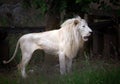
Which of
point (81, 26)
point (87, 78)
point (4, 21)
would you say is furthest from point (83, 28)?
point (4, 21)

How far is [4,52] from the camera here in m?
10.3

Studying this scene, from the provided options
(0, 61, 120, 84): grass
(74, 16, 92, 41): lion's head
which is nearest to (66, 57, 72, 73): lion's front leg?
(74, 16, 92, 41): lion's head

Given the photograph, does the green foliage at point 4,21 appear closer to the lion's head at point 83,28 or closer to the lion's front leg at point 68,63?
the lion's front leg at point 68,63

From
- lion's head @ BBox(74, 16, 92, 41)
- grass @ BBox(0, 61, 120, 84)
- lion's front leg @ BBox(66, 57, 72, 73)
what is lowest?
lion's front leg @ BBox(66, 57, 72, 73)

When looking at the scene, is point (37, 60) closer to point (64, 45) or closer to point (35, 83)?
point (64, 45)

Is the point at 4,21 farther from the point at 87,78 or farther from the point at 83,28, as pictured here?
the point at 87,78

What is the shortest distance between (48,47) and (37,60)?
6.22 ft

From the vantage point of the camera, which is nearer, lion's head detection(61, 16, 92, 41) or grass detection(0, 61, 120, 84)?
grass detection(0, 61, 120, 84)

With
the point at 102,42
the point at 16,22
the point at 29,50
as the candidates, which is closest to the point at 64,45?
the point at 29,50

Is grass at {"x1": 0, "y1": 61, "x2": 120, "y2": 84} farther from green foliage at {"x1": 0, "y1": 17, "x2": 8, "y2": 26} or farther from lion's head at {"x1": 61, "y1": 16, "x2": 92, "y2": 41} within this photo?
green foliage at {"x1": 0, "y1": 17, "x2": 8, "y2": 26}

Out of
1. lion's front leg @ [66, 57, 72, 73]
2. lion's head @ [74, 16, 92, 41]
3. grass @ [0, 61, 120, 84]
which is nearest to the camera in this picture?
grass @ [0, 61, 120, 84]

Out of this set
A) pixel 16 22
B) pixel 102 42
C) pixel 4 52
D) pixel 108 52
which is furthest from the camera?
pixel 16 22

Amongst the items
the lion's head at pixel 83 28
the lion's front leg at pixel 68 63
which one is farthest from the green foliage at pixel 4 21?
the lion's head at pixel 83 28

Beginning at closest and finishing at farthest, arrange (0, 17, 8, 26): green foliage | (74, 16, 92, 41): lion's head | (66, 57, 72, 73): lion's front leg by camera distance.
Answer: (74, 16, 92, 41): lion's head → (66, 57, 72, 73): lion's front leg → (0, 17, 8, 26): green foliage
